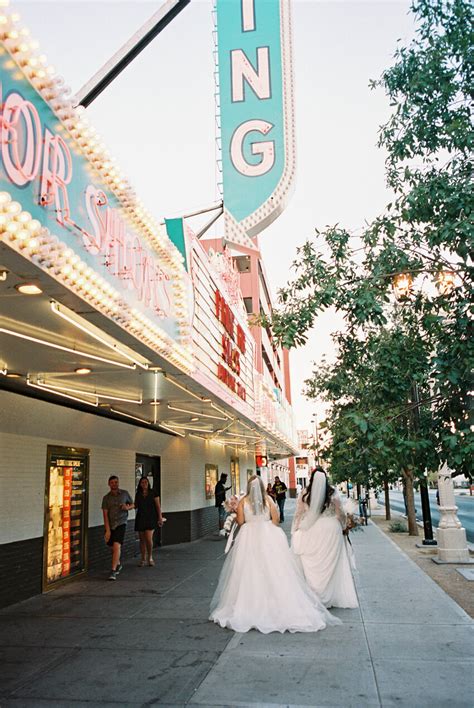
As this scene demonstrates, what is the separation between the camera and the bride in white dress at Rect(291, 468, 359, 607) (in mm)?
7918

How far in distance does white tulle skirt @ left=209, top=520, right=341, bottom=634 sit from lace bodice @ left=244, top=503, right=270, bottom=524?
4 cm

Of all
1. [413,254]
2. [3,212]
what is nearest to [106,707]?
[3,212]

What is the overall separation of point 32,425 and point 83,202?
17.4 feet

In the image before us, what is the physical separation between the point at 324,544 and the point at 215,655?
9.18 ft

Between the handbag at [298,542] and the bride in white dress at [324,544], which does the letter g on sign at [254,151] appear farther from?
the handbag at [298,542]

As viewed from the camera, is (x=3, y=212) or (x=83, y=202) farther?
(x=83, y=202)

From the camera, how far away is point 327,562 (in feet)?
26.4

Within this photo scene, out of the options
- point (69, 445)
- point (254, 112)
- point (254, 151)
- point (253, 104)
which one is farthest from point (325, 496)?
point (253, 104)

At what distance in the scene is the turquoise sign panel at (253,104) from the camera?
10.7 metres

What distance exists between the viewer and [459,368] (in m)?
5.38

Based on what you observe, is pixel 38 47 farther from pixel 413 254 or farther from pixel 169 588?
pixel 169 588

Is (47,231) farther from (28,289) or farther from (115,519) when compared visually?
(115,519)

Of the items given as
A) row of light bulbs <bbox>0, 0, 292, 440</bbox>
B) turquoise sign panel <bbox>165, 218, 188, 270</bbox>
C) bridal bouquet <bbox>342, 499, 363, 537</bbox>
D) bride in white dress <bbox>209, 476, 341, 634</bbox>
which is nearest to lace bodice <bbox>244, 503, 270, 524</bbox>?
bride in white dress <bbox>209, 476, 341, 634</bbox>

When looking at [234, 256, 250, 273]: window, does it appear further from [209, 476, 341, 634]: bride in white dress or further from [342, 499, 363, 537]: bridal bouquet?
[209, 476, 341, 634]: bride in white dress
